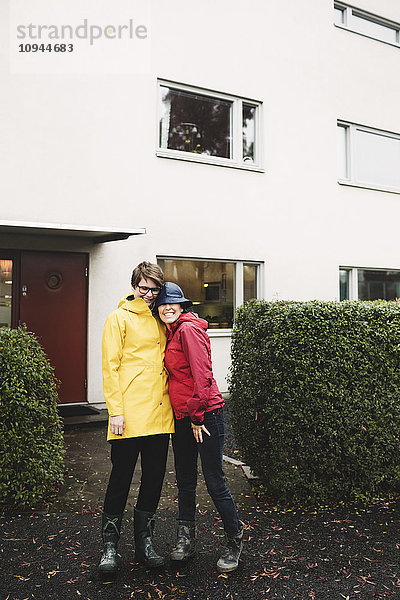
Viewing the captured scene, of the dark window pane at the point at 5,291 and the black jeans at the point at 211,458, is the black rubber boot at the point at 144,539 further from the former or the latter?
the dark window pane at the point at 5,291

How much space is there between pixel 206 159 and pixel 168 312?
705 cm

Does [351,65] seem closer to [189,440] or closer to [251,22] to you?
[251,22]

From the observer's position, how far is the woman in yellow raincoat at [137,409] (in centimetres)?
378

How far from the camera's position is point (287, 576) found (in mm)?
3770

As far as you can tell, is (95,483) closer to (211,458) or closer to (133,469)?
(133,469)

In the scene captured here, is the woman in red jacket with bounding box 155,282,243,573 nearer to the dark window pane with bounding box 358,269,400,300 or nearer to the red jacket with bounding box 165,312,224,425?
the red jacket with bounding box 165,312,224,425

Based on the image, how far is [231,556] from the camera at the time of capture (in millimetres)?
3861

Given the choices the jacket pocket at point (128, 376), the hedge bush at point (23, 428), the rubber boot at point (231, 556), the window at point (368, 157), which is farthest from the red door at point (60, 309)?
the window at point (368, 157)

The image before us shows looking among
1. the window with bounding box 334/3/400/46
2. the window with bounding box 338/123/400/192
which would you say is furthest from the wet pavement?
the window with bounding box 334/3/400/46

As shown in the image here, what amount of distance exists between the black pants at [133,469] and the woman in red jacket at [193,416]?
172 mm

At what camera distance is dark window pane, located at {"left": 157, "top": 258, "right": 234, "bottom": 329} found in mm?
10250

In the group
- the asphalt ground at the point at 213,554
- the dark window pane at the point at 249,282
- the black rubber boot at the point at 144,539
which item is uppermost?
the dark window pane at the point at 249,282

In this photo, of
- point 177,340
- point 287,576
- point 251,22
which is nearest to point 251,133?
point 251,22

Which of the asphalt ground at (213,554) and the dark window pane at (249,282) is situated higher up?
the dark window pane at (249,282)
